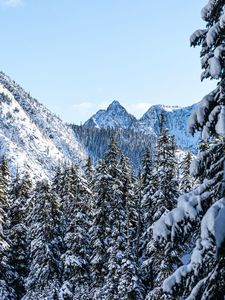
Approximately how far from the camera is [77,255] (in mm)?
40000

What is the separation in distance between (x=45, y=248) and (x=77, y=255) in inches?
125

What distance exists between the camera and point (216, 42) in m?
8.18

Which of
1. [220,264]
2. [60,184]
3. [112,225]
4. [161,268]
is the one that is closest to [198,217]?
[220,264]

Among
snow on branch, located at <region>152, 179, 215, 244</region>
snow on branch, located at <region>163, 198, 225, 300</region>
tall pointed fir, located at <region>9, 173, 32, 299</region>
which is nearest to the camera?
snow on branch, located at <region>163, 198, 225, 300</region>

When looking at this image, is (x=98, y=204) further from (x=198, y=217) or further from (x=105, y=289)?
(x=198, y=217)

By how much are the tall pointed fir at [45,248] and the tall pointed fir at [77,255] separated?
1.02m

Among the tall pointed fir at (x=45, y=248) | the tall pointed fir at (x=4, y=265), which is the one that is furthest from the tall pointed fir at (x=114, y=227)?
the tall pointed fir at (x=4, y=265)

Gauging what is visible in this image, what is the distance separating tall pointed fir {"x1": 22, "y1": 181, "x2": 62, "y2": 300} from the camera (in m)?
39.5

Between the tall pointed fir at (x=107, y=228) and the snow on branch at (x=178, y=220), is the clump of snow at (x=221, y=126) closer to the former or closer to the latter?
the snow on branch at (x=178, y=220)

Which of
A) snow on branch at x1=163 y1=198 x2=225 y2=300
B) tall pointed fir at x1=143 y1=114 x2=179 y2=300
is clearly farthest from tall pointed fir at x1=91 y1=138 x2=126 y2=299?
snow on branch at x1=163 y1=198 x2=225 y2=300

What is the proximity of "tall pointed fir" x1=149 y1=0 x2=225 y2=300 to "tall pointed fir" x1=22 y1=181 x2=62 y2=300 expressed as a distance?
3381cm

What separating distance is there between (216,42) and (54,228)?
3591cm

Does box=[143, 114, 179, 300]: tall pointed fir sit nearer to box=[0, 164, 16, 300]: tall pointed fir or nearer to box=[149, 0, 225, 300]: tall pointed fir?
box=[0, 164, 16, 300]: tall pointed fir

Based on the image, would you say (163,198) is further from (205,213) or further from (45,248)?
(205,213)
